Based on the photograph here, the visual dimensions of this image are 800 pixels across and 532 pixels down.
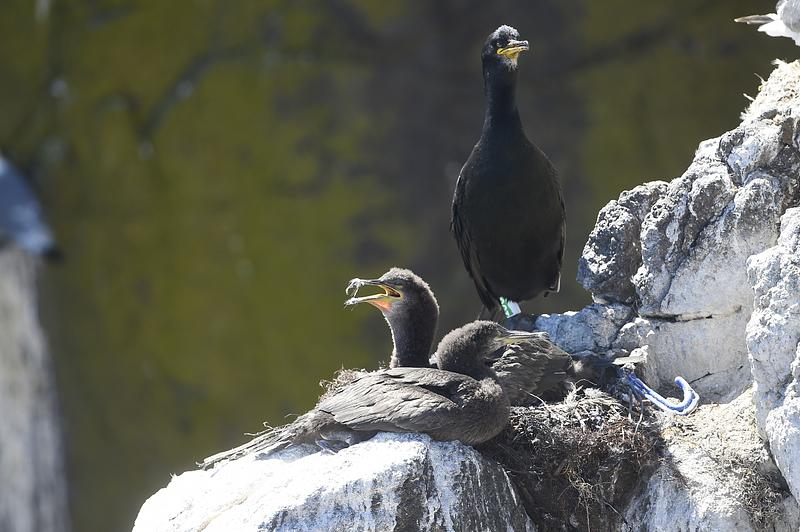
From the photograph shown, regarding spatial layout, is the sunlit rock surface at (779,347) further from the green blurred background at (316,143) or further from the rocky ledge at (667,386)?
the green blurred background at (316,143)

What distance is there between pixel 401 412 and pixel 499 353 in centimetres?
75

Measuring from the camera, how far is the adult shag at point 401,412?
354 centimetres

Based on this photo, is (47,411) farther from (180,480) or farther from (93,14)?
(180,480)

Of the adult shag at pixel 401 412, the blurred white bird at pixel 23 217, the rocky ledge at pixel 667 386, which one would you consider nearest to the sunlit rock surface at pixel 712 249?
the rocky ledge at pixel 667 386

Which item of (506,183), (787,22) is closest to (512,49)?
(506,183)

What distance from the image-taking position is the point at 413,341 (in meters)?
4.42

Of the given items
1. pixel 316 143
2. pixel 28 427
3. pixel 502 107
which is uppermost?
pixel 502 107

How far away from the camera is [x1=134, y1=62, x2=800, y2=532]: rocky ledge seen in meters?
3.37

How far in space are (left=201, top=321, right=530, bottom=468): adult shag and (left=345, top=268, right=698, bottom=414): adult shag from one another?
0.20 metres

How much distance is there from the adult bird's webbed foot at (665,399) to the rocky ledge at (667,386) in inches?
1.8

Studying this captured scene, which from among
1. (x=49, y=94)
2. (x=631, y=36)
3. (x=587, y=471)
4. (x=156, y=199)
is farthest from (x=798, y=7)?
(x=49, y=94)

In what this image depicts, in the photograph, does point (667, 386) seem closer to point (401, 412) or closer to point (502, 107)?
point (401, 412)

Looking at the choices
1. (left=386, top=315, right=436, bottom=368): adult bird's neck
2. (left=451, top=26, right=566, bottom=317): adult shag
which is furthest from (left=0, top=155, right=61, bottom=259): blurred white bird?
(left=386, top=315, right=436, bottom=368): adult bird's neck

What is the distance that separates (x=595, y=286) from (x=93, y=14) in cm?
722
